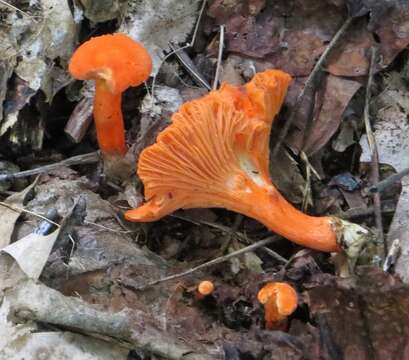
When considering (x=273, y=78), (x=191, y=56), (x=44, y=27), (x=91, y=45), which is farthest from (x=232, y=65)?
(x=44, y=27)

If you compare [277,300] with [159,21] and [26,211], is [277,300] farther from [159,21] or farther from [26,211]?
[159,21]

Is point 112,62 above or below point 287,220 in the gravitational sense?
above

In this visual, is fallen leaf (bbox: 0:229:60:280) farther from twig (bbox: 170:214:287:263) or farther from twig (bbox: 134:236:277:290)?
twig (bbox: 170:214:287:263)

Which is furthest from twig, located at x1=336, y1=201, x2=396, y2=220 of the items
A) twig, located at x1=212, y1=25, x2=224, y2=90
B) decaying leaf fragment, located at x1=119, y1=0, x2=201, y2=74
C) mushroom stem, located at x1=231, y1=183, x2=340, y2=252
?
decaying leaf fragment, located at x1=119, y1=0, x2=201, y2=74

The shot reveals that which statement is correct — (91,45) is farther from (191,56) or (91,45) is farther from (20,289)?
(20,289)

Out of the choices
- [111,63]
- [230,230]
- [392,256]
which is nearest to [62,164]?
[111,63]
